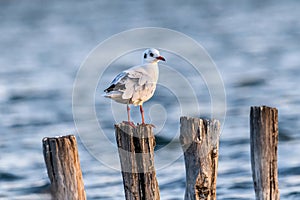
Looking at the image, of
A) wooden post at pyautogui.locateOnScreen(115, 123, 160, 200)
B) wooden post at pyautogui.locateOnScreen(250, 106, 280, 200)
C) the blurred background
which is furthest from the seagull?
the blurred background

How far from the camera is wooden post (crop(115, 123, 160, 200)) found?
862 cm

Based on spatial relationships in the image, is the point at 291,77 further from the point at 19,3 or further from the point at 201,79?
the point at 19,3

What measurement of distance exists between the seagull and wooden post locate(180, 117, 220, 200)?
0.50 meters

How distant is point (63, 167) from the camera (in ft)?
27.0

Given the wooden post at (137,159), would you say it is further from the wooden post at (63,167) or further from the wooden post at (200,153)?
the wooden post at (63,167)

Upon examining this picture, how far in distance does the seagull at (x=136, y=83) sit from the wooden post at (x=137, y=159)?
33 cm

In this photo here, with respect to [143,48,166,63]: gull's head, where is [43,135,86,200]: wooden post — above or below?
below

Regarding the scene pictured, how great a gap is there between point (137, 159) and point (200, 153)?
0.64 meters

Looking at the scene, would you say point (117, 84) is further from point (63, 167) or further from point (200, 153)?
point (63, 167)

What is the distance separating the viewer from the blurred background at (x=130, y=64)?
50.4ft

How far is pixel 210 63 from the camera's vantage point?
24047 millimetres

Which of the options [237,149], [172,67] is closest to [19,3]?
[172,67]

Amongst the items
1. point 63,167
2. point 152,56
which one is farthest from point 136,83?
point 63,167

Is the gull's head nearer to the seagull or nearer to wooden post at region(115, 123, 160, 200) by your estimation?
the seagull
